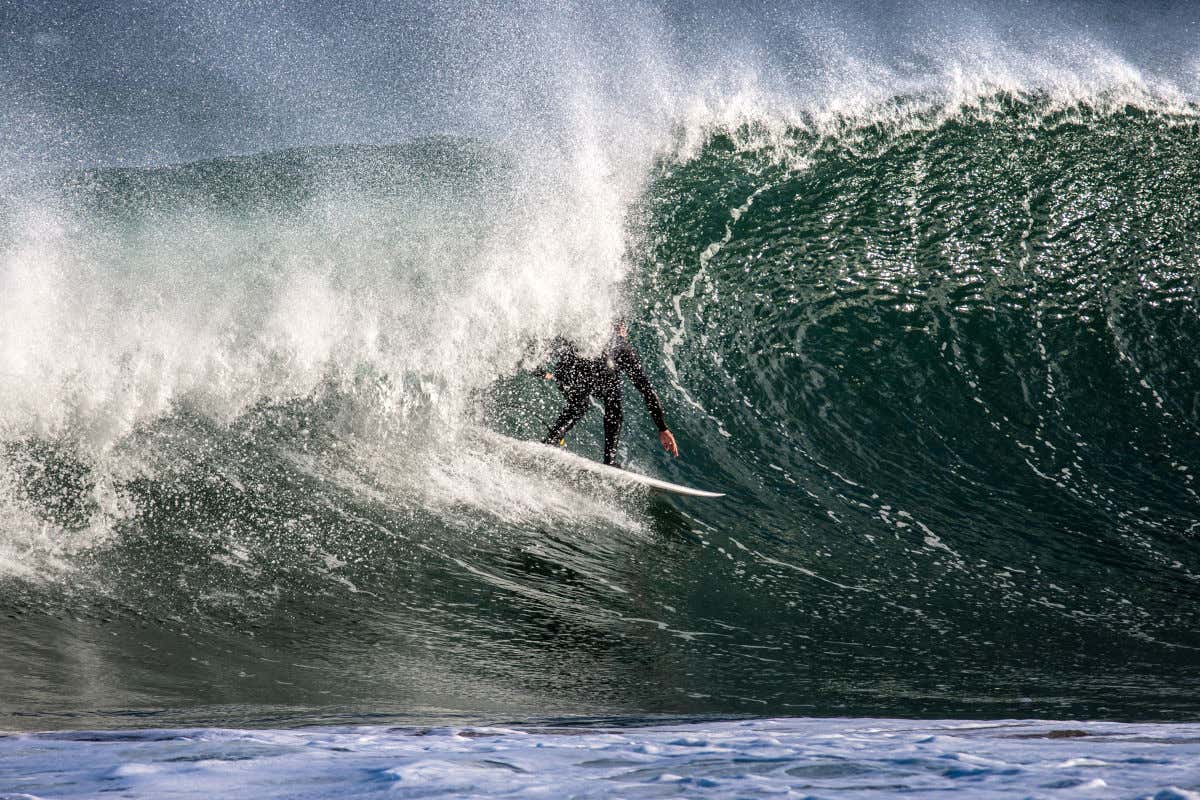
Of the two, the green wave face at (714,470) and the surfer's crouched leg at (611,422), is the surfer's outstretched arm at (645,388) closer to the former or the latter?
the surfer's crouched leg at (611,422)

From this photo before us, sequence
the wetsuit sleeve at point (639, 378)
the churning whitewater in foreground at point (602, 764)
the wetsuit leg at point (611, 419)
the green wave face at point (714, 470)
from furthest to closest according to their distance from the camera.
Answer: the wetsuit leg at point (611, 419) → the wetsuit sleeve at point (639, 378) → the green wave face at point (714, 470) → the churning whitewater in foreground at point (602, 764)

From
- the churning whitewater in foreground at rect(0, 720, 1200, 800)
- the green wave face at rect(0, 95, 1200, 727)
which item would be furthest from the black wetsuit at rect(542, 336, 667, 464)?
the churning whitewater in foreground at rect(0, 720, 1200, 800)

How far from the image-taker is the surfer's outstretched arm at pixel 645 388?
5887 millimetres

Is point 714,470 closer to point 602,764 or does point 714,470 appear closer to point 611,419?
point 611,419

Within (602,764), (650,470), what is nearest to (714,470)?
(650,470)

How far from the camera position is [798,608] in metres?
4.63

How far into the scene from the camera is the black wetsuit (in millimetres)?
6043

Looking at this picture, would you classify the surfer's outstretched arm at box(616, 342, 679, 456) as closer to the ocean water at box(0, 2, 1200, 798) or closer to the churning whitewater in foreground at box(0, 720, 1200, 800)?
the ocean water at box(0, 2, 1200, 798)

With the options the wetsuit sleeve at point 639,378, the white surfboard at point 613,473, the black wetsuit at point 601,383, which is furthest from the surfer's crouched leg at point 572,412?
the wetsuit sleeve at point 639,378

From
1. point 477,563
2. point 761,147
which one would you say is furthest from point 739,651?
point 761,147

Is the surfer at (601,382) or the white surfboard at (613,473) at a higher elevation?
the surfer at (601,382)

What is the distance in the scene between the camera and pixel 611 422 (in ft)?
19.9

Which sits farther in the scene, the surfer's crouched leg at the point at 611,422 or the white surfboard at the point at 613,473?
the surfer's crouched leg at the point at 611,422

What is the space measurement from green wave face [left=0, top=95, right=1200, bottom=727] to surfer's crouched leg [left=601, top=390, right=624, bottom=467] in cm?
33
